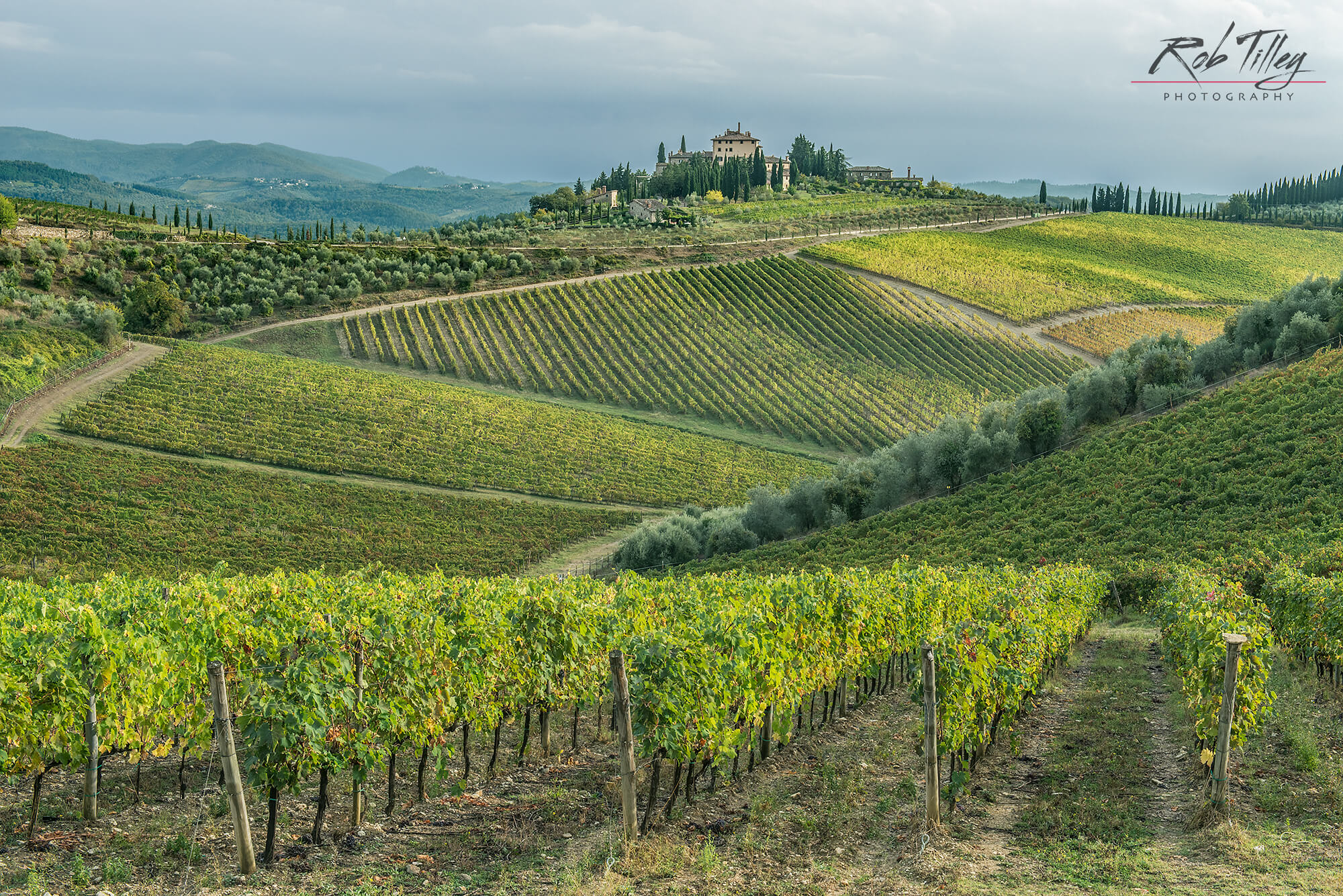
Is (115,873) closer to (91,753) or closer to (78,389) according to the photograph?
(91,753)

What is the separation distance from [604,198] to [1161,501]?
14695 centimetres

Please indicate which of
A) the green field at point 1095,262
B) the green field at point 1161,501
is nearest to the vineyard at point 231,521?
the green field at point 1161,501

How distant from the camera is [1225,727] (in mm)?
9453

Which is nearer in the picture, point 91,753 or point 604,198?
point 91,753

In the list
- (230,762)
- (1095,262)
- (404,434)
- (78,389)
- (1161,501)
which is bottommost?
(404,434)

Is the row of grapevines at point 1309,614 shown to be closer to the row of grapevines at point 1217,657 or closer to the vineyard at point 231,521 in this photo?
the row of grapevines at point 1217,657

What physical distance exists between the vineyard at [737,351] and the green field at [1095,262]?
390 inches

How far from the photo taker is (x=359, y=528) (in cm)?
4456

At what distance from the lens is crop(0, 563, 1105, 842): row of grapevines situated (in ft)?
29.8

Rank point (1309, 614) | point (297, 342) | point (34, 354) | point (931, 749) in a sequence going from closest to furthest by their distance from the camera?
point (931, 749)
point (1309, 614)
point (34, 354)
point (297, 342)

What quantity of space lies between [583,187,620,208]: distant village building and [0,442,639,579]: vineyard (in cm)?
11087

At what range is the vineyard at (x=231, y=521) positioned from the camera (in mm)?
37594

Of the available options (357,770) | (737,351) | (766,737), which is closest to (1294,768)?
(766,737)

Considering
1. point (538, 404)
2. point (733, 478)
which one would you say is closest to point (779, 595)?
point (733, 478)
